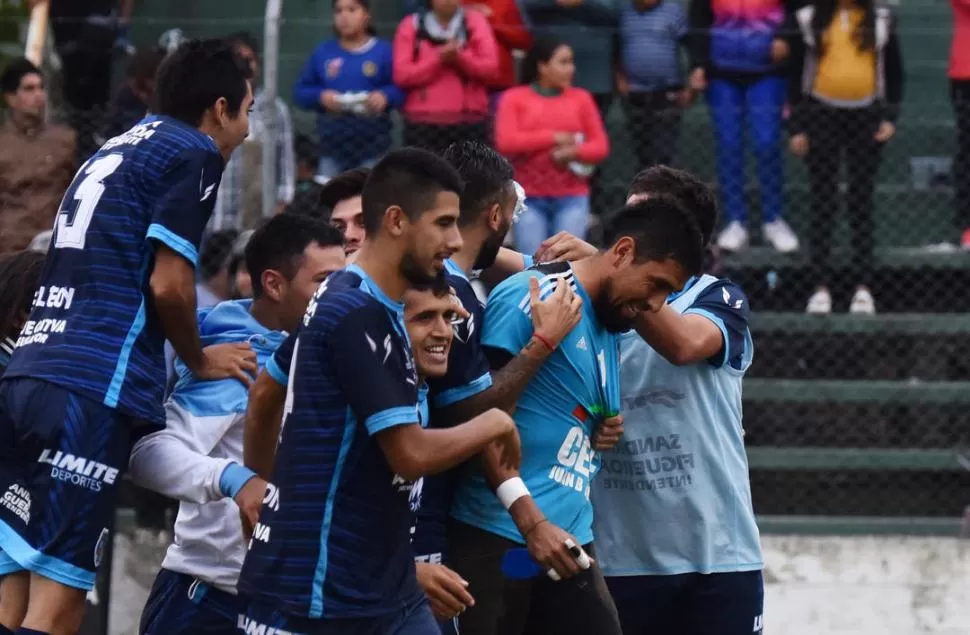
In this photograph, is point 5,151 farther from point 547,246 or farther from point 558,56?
point 547,246

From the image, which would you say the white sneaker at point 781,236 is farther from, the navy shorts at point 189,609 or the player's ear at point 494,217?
the navy shorts at point 189,609

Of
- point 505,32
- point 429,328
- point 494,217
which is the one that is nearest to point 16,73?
point 505,32

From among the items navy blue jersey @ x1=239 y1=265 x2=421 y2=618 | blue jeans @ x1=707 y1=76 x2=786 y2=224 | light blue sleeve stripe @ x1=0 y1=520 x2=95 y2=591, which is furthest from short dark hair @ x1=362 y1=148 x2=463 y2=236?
blue jeans @ x1=707 y1=76 x2=786 y2=224

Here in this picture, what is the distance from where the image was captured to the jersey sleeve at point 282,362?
13.8ft

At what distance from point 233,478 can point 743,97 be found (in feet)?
19.9

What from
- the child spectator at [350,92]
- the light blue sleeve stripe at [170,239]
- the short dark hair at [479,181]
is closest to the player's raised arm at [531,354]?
the short dark hair at [479,181]

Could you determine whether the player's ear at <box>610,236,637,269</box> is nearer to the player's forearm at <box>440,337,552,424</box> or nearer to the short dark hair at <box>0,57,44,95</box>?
the player's forearm at <box>440,337,552,424</box>

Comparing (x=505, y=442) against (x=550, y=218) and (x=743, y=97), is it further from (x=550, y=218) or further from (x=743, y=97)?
(x=743, y=97)

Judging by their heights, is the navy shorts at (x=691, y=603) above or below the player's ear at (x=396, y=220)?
below

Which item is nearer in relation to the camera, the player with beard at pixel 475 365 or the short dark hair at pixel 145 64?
the player with beard at pixel 475 365

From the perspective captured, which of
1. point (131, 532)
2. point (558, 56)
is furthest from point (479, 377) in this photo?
point (558, 56)

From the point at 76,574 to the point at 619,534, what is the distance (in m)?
1.77

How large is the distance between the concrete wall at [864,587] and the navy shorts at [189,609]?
357 cm

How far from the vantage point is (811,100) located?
9.86 m
